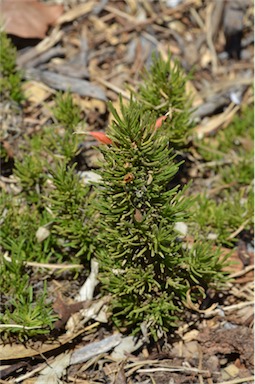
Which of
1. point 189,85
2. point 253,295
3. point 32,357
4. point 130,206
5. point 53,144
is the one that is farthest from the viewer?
point 189,85

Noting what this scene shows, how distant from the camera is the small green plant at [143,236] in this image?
7.14 feet

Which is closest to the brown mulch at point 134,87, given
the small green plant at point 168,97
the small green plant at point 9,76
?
the small green plant at point 9,76

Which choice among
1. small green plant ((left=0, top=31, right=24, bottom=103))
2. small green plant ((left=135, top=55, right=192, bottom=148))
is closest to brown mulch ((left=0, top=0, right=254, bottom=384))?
small green plant ((left=0, top=31, right=24, bottom=103))

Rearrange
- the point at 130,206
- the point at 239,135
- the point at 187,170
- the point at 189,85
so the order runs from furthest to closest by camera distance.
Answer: the point at 189,85 → the point at 239,135 → the point at 187,170 → the point at 130,206

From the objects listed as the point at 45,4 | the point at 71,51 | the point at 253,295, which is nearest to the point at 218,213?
the point at 253,295

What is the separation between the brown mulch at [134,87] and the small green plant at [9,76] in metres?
0.08

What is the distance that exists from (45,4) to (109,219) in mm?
2413

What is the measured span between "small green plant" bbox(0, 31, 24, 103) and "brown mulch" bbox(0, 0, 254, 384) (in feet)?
0.27

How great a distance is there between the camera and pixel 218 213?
2.97 meters

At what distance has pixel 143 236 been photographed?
235 cm

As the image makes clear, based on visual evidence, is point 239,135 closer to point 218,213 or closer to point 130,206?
point 218,213

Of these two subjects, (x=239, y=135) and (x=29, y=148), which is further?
(x=239, y=135)

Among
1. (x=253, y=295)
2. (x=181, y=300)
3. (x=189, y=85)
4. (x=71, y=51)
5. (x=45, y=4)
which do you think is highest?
(x=45, y=4)

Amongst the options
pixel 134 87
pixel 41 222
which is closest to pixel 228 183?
pixel 134 87
